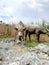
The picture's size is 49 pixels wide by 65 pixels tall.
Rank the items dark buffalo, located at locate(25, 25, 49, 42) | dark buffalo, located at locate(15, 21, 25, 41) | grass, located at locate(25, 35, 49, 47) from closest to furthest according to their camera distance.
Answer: grass, located at locate(25, 35, 49, 47), dark buffalo, located at locate(15, 21, 25, 41), dark buffalo, located at locate(25, 25, 49, 42)

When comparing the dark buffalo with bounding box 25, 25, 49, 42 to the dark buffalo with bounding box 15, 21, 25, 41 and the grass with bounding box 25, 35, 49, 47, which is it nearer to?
the grass with bounding box 25, 35, 49, 47

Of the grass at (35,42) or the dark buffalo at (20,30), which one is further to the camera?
the dark buffalo at (20,30)

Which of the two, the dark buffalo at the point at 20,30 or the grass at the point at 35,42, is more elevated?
the dark buffalo at the point at 20,30

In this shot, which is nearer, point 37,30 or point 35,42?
point 35,42

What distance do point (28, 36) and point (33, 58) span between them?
11.7m

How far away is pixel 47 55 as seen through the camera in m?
12.6

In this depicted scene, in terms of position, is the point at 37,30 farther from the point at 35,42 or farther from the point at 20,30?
the point at 35,42

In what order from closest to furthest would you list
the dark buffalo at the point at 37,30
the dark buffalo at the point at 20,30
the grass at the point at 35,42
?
the grass at the point at 35,42 → the dark buffalo at the point at 20,30 → the dark buffalo at the point at 37,30

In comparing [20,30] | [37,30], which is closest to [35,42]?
[20,30]

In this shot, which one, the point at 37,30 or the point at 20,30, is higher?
the point at 20,30

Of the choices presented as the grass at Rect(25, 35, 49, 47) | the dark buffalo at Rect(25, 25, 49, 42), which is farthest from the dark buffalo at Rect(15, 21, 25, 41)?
the dark buffalo at Rect(25, 25, 49, 42)

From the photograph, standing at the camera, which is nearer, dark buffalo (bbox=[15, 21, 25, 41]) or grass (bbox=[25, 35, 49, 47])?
grass (bbox=[25, 35, 49, 47])

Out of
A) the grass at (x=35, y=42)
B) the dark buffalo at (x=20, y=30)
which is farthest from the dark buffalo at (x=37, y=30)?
the dark buffalo at (x=20, y=30)

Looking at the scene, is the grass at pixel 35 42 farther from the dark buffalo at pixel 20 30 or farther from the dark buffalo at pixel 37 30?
the dark buffalo at pixel 20 30
